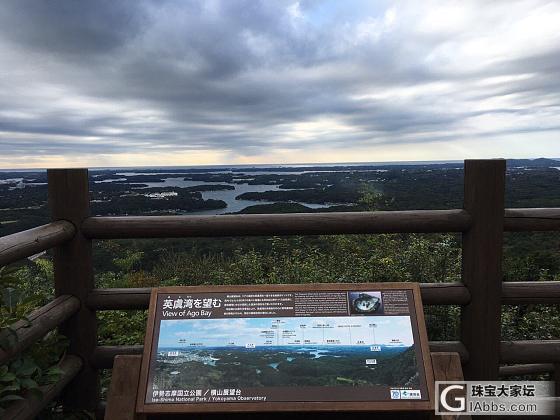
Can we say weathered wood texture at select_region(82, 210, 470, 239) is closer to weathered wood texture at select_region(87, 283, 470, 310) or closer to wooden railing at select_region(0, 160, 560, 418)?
wooden railing at select_region(0, 160, 560, 418)

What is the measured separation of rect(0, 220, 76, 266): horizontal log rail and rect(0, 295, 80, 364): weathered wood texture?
35cm

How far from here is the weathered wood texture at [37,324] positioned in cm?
238

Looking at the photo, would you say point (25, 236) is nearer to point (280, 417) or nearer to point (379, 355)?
point (280, 417)

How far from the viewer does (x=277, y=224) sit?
3.23m

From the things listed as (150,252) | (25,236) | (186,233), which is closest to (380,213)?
(186,233)

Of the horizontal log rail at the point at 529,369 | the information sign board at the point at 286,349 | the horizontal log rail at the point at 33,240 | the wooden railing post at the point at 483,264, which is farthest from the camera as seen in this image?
the horizontal log rail at the point at 529,369

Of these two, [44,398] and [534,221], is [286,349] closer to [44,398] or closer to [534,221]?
[44,398]

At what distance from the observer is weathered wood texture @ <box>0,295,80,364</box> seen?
7.79 feet

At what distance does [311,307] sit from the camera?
8.02 feet

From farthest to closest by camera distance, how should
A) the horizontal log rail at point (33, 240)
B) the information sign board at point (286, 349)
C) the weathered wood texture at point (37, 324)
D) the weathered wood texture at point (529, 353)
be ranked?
1. the weathered wood texture at point (529, 353)
2. the horizontal log rail at point (33, 240)
3. the weathered wood texture at point (37, 324)
4. the information sign board at point (286, 349)

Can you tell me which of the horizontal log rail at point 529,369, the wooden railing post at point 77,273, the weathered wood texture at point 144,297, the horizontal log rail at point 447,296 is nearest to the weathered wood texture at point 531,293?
the horizontal log rail at point 447,296

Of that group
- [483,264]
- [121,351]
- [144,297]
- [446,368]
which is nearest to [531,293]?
[483,264]

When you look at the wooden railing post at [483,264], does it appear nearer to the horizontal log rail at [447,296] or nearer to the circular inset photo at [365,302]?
the horizontal log rail at [447,296]

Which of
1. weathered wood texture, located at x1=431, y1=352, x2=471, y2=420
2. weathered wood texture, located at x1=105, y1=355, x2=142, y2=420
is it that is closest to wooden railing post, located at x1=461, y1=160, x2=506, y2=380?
weathered wood texture, located at x1=431, y1=352, x2=471, y2=420
